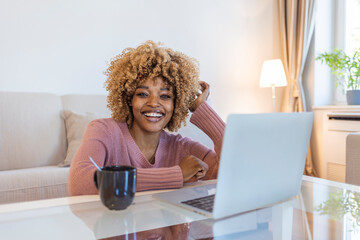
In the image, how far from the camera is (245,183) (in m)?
0.71

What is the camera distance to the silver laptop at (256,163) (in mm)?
672

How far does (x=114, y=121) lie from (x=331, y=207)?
29.8 inches

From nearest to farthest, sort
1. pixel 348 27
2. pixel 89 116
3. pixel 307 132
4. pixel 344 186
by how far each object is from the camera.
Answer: pixel 307 132, pixel 344 186, pixel 89 116, pixel 348 27

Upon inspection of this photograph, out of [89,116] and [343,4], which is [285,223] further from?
[343,4]

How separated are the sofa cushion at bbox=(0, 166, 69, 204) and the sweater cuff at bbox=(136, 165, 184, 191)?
1.17 metres

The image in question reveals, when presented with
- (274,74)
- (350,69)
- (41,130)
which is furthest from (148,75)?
(350,69)

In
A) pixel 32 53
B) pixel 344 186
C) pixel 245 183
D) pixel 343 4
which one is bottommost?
pixel 344 186

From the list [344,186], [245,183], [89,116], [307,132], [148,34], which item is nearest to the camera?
[245,183]

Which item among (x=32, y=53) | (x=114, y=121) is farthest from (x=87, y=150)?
(x=32, y=53)

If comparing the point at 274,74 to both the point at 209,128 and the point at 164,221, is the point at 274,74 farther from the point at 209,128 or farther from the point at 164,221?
the point at 164,221

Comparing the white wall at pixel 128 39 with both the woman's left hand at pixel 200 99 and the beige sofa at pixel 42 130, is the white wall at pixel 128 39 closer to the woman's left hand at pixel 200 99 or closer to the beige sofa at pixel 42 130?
the beige sofa at pixel 42 130

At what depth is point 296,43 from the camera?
3684mm

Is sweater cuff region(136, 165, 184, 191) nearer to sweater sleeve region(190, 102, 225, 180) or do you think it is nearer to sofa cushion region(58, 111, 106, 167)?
sweater sleeve region(190, 102, 225, 180)

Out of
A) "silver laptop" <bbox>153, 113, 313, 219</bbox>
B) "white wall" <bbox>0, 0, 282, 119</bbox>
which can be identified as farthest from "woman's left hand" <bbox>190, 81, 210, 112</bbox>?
"white wall" <bbox>0, 0, 282, 119</bbox>
